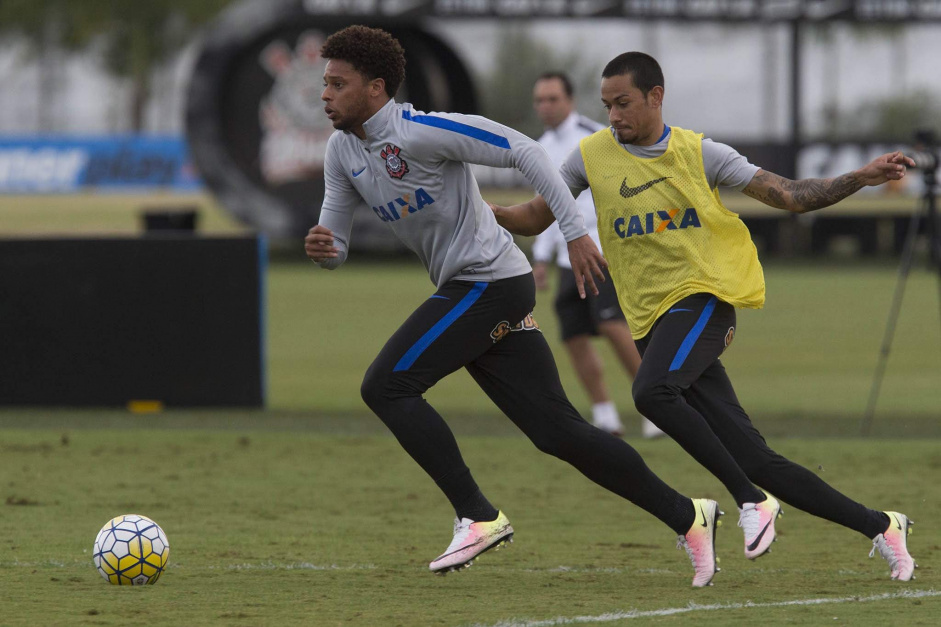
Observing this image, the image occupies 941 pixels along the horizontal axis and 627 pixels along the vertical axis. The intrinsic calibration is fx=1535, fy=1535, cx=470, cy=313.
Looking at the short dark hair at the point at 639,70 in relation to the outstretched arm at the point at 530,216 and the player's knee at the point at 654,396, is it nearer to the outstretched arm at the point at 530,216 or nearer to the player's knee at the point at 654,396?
the outstretched arm at the point at 530,216

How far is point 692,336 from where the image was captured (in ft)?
20.4

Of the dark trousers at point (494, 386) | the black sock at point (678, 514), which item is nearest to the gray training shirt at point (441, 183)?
the dark trousers at point (494, 386)

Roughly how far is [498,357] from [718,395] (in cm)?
94

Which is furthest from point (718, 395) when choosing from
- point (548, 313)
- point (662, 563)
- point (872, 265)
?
point (872, 265)

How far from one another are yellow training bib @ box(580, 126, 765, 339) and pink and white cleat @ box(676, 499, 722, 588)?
83cm

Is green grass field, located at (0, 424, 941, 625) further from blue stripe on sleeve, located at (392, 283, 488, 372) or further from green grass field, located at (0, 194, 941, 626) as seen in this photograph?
blue stripe on sleeve, located at (392, 283, 488, 372)

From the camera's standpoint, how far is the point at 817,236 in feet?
114

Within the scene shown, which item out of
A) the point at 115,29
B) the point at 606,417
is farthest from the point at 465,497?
the point at 115,29

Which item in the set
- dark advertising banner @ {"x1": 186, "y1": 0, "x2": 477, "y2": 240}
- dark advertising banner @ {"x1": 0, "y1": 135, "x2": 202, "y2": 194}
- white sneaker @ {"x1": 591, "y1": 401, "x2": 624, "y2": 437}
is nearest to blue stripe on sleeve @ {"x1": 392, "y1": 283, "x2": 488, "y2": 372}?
white sneaker @ {"x1": 591, "y1": 401, "x2": 624, "y2": 437}

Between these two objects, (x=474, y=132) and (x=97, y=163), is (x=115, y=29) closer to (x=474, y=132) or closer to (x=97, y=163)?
(x=97, y=163)

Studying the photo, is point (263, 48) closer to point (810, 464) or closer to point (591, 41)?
point (591, 41)

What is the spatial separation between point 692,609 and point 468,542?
1.06 metres

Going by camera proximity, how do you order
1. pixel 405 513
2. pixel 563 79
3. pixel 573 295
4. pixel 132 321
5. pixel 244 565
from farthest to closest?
1. pixel 132 321
2. pixel 563 79
3. pixel 573 295
4. pixel 405 513
5. pixel 244 565

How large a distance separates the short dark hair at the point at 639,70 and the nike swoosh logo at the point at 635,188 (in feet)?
1.15
